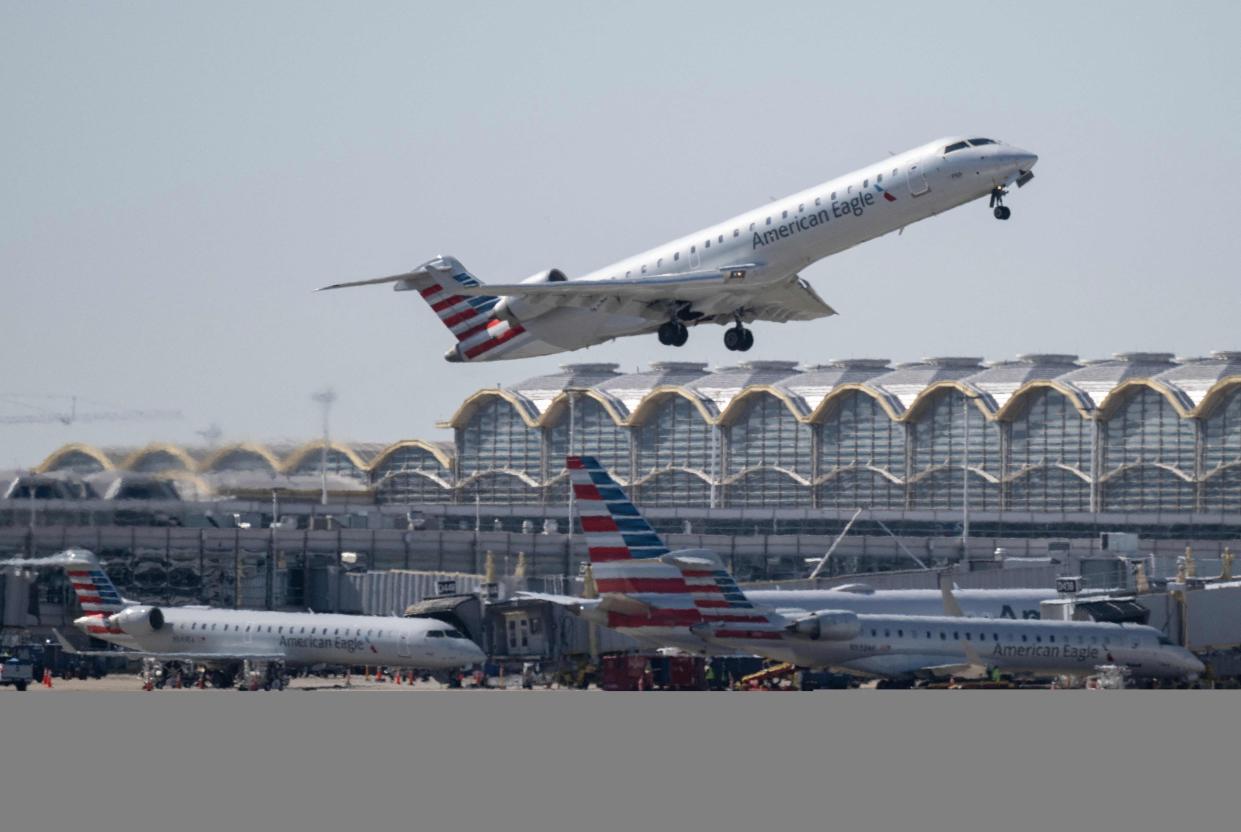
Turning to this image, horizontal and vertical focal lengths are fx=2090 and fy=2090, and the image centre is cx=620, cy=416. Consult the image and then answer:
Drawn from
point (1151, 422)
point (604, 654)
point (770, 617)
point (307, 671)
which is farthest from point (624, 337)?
point (1151, 422)

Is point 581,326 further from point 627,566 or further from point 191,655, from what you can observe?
point 191,655

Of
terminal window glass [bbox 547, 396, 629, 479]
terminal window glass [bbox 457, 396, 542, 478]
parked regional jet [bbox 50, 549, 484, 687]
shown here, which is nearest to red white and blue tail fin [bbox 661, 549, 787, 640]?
parked regional jet [bbox 50, 549, 484, 687]

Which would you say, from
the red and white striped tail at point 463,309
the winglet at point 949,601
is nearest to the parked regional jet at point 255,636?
the red and white striped tail at point 463,309

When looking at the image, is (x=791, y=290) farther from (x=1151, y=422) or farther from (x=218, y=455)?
(x=1151, y=422)

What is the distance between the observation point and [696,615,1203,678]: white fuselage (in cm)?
7462

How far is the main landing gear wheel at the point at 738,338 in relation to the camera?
235 ft

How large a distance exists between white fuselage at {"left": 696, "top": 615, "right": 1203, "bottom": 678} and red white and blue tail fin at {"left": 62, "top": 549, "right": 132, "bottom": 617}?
33331mm

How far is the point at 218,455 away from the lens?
106062 millimetres

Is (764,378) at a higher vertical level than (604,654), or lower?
higher

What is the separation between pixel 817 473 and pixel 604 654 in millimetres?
83650

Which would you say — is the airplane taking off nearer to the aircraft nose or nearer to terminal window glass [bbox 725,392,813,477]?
the aircraft nose

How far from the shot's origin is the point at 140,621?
91188 millimetres

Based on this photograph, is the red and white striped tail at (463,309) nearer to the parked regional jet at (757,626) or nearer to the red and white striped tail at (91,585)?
the parked regional jet at (757,626)

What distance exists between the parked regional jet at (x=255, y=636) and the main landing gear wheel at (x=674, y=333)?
2072 cm
